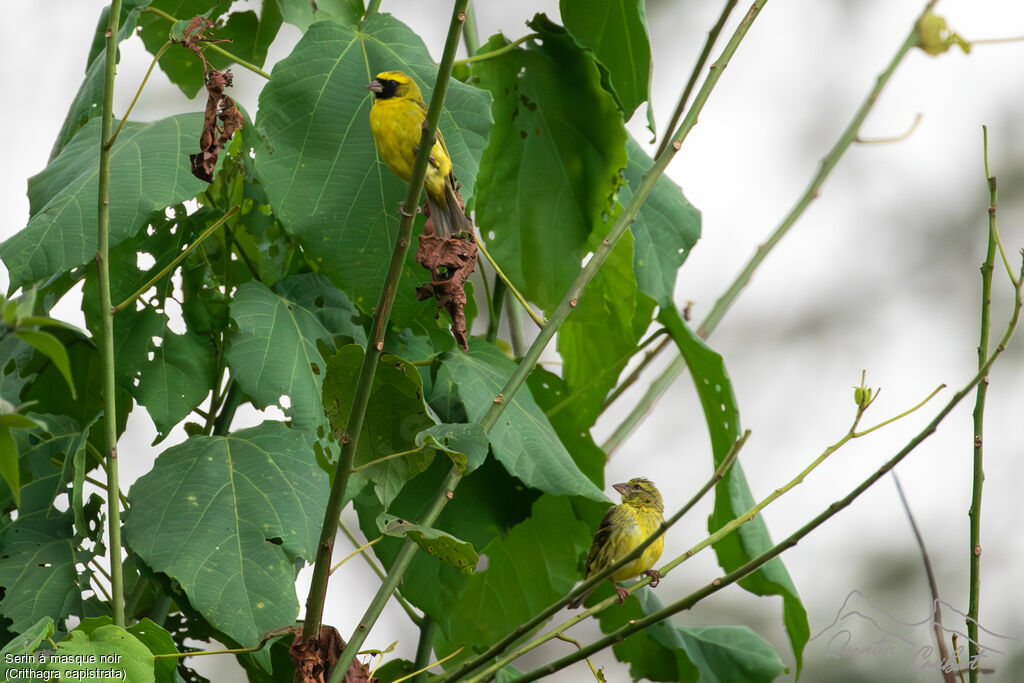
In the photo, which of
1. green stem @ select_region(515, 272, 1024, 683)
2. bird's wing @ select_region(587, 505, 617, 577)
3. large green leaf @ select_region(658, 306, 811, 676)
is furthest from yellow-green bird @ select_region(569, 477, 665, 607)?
green stem @ select_region(515, 272, 1024, 683)

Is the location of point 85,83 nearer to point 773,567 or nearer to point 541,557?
point 541,557

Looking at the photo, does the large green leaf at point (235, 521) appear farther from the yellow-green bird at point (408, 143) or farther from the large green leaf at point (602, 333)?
the large green leaf at point (602, 333)

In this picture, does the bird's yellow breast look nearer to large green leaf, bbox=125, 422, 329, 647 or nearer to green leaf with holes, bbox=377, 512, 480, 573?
large green leaf, bbox=125, 422, 329, 647

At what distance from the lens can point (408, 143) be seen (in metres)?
1.46

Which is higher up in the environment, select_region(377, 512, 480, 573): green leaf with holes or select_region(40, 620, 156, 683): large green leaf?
select_region(377, 512, 480, 573): green leaf with holes

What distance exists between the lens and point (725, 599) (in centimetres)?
496

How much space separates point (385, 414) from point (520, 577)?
716 mm

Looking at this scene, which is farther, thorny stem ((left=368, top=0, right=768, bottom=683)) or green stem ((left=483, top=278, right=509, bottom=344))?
green stem ((left=483, top=278, right=509, bottom=344))

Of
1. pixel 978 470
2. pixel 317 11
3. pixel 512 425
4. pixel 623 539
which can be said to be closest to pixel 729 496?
pixel 623 539

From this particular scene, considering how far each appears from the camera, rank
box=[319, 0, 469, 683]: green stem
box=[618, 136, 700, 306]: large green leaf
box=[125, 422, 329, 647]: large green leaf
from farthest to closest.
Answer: box=[618, 136, 700, 306]: large green leaf, box=[125, 422, 329, 647]: large green leaf, box=[319, 0, 469, 683]: green stem

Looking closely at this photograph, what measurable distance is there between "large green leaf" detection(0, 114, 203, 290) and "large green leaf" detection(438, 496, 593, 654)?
842 mm

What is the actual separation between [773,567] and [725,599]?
3.48 meters

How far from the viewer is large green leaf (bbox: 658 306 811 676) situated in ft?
5.40

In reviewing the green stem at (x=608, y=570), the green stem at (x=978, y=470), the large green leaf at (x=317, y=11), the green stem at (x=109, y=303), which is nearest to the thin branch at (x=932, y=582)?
the green stem at (x=978, y=470)
